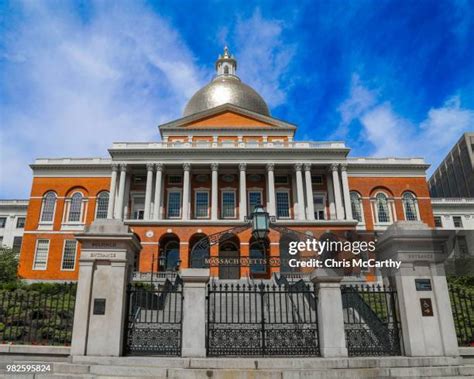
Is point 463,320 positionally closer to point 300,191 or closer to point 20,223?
point 300,191

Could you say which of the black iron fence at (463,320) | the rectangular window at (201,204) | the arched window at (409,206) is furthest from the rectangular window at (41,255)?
the black iron fence at (463,320)

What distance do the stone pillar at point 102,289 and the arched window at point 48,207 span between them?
122 feet

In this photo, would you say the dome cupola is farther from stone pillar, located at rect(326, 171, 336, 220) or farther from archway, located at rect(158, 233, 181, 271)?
archway, located at rect(158, 233, 181, 271)

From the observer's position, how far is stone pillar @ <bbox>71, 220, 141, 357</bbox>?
863 centimetres

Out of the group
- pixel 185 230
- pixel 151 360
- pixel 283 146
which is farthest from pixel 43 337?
pixel 283 146

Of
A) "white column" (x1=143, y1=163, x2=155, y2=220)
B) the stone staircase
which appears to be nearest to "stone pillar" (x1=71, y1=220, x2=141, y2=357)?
the stone staircase

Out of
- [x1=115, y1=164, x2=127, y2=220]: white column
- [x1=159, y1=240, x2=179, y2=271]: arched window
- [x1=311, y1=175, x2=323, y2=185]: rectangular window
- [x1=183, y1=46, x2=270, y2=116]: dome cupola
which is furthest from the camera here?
[x1=183, y1=46, x2=270, y2=116]: dome cupola

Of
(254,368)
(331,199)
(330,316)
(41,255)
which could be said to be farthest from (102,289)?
(41,255)

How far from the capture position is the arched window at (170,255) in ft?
123

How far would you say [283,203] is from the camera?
141ft

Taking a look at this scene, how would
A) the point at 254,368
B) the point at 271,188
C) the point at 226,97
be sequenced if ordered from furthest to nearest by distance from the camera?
1. the point at 226,97
2. the point at 271,188
3. the point at 254,368

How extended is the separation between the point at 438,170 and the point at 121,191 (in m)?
63.2

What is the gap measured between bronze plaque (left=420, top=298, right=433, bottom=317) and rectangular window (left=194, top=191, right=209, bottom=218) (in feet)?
111

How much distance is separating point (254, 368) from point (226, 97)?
47857 millimetres
